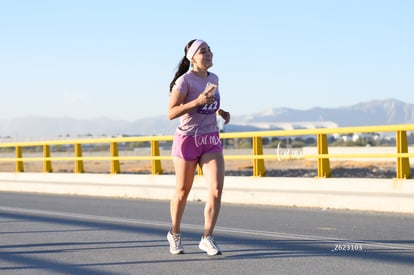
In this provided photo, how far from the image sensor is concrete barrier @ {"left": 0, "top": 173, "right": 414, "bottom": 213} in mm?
13344

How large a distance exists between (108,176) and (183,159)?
1234cm

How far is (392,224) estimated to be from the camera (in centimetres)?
1150

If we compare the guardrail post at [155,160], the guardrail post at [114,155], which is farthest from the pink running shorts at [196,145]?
the guardrail post at [114,155]

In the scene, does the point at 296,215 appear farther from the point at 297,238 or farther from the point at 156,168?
the point at 156,168

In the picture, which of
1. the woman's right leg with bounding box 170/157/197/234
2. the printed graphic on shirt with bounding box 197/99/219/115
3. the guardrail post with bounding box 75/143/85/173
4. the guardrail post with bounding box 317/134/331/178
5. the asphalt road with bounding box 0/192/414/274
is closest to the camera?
the asphalt road with bounding box 0/192/414/274

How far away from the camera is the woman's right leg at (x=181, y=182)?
8.55 meters

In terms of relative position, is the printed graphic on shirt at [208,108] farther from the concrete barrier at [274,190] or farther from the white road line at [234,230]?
the concrete barrier at [274,190]

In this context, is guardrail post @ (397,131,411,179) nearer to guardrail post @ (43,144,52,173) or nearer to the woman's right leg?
the woman's right leg

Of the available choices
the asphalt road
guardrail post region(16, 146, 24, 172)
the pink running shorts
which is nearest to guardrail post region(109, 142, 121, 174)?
guardrail post region(16, 146, 24, 172)

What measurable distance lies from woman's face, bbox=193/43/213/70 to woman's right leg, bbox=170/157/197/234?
0.87 m

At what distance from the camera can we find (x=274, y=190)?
1548 cm

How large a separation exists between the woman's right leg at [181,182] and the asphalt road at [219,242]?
1.29 feet

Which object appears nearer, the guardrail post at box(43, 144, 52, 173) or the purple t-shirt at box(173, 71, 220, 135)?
the purple t-shirt at box(173, 71, 220, 135)

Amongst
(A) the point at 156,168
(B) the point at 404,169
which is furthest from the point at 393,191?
(A) the point at 156,168
